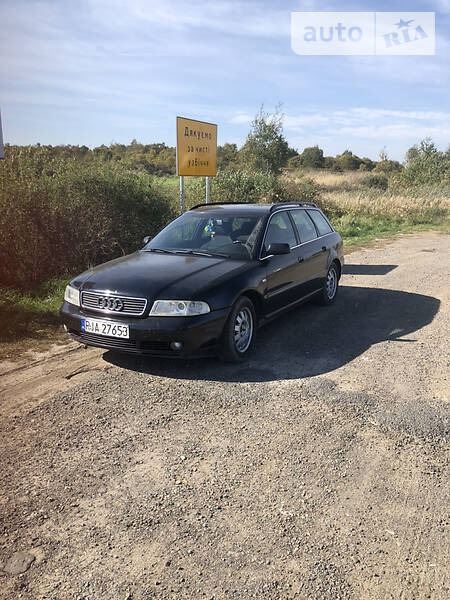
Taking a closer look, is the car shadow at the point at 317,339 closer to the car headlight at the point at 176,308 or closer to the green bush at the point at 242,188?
the car headlight at the point at 176,308

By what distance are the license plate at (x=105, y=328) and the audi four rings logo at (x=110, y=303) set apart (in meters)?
0.14

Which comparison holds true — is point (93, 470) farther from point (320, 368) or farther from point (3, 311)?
point (3, 311)

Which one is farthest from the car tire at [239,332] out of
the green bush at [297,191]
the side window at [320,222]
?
the green bush at [297,191]

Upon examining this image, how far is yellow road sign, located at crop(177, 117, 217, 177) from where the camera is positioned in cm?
1076

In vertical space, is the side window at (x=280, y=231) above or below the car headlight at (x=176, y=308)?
above

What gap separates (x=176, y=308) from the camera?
187 inches

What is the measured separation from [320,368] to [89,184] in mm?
6479

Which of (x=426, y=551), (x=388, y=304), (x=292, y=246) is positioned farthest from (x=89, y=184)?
(x=426, y=551)

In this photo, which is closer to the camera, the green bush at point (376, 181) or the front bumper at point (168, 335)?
the front bumper at point (168, 335)

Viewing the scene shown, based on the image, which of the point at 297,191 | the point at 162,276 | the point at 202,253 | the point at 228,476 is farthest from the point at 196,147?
the point at 297,191

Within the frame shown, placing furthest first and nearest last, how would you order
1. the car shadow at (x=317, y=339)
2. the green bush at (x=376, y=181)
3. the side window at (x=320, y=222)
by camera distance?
the green bush at (x=376, y=181)
the side window at (x=320, y=222)
the car shadow at (x=317, y=339)

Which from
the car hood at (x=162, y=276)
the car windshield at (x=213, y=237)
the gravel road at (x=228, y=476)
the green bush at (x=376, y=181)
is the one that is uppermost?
the green bush at (x=376, y=181)

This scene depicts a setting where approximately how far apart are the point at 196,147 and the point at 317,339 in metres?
6.62

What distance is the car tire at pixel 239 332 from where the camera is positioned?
5.03 m
